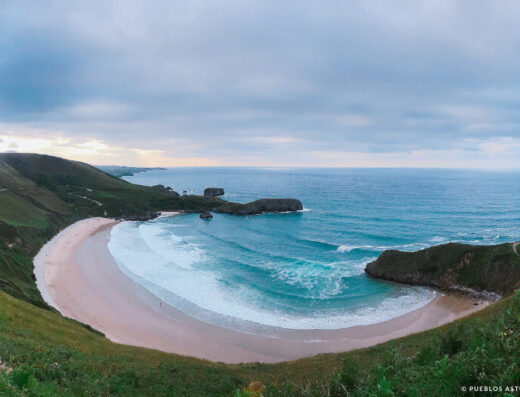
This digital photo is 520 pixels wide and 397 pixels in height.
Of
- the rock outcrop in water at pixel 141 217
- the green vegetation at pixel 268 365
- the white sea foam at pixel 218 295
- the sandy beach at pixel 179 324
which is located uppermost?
the green vegetation at pixel 268 365

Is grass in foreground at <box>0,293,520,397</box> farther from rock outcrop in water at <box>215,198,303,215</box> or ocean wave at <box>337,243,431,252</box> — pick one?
rock outcrop in water at <box>215,198,303,215</box>

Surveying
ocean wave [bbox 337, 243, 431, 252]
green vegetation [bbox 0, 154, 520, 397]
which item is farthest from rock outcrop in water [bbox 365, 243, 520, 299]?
ocean wave [bbox 337, 243, 431, 252]

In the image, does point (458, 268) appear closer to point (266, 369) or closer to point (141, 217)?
point (266, 369)

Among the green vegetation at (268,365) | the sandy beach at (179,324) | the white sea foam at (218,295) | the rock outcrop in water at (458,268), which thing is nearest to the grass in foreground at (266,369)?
the green vegetation at (268,365)

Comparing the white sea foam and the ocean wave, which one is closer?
the white sea foam

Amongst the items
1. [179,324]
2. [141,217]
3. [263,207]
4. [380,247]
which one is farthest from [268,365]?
[263,207]

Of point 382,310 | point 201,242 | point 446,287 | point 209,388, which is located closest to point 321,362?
point 209,388

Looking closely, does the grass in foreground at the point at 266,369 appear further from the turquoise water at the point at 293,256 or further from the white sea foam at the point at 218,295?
the turquoise water at the point at 293,256
